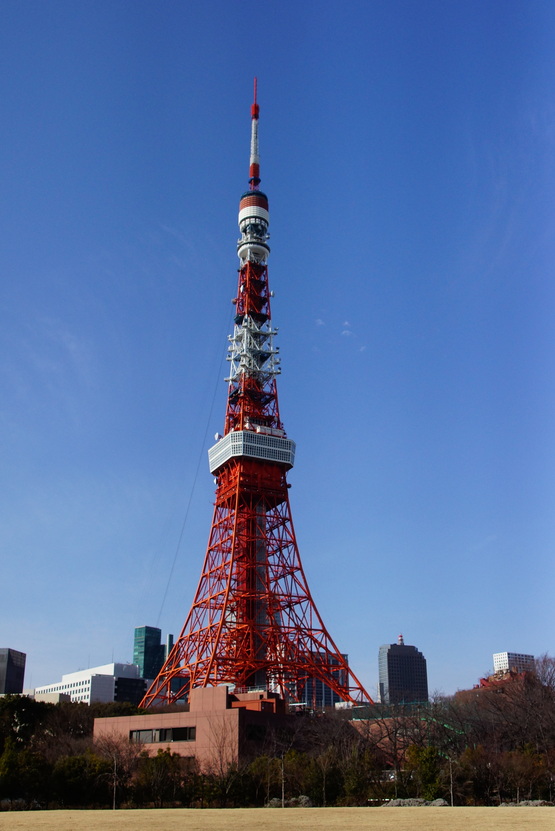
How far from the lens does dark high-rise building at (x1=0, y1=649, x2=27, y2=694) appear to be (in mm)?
104775

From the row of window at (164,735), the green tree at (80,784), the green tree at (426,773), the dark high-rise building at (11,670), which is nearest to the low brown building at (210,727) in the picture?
the row of window at (164,735)

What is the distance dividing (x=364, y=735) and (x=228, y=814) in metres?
23.5

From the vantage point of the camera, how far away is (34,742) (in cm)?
5494

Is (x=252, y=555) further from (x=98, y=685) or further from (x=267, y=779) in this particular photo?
(x=98, y=685)

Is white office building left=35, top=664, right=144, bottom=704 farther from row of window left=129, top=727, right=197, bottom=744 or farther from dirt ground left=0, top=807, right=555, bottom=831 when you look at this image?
dirt ground left=0, top=807, right=555, bottom=831

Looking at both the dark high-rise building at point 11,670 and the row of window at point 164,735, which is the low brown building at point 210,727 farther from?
the dark high-rise building at point 11,670

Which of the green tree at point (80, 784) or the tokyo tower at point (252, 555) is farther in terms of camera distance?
the tokyo tower at point (252, 555)

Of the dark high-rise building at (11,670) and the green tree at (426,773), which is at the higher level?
the dark high-rise building at (11,670)

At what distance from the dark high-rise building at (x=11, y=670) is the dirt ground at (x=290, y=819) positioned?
80.9 metres

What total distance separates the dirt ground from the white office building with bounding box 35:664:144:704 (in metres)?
100

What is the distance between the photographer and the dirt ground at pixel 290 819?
931 inches

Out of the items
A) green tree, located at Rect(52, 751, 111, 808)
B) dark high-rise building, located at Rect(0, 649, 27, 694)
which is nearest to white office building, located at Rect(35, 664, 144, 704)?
dark high-rise building, located at Rect(0, 649, 27, 694)

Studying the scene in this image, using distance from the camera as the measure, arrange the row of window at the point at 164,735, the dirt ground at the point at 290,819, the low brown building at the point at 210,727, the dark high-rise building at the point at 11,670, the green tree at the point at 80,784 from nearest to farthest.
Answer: the dirt ground at the point at 290,819 < the green tree at the point at 80,784 < the low brown building at the point at 210,727 < the row of window at the point at 164,735 < the dark high-rise building at the point at 11,670

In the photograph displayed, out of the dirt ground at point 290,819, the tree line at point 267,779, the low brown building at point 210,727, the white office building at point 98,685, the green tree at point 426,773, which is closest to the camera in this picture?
the dirt ground at point 290,819
